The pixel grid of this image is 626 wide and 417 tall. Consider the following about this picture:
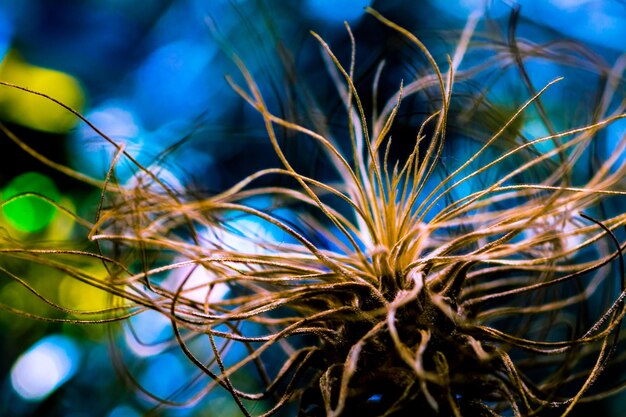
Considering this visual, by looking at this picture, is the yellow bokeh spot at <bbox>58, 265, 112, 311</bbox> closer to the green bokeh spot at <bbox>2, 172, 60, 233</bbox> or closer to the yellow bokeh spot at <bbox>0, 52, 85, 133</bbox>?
the green bokeh spot at <bbox>2, 172, 60, 233</bbox>

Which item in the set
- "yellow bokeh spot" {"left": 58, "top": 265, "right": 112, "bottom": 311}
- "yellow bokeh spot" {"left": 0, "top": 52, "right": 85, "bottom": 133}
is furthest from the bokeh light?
"yellow bokeh spot" {"left": 0, "top": 52, "right": 85, "bottom": 133}

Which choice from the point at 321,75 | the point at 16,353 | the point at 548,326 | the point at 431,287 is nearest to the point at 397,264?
the point at 431,287

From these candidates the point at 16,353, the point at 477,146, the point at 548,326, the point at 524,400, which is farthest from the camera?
the point at 16,353

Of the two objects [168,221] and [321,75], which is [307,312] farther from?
[321,75]

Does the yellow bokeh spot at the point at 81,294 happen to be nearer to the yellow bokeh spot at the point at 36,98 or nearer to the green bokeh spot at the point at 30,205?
the green bokeh spot at the point at 30,205

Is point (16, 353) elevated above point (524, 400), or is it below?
above

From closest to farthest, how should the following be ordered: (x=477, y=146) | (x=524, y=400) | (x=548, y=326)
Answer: (x=524, y=400) < (x=548, y=326) < (x=477, y=146)

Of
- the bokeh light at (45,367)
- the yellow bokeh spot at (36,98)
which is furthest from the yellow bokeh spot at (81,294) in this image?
the yellow bokeh spot at (36,98)
